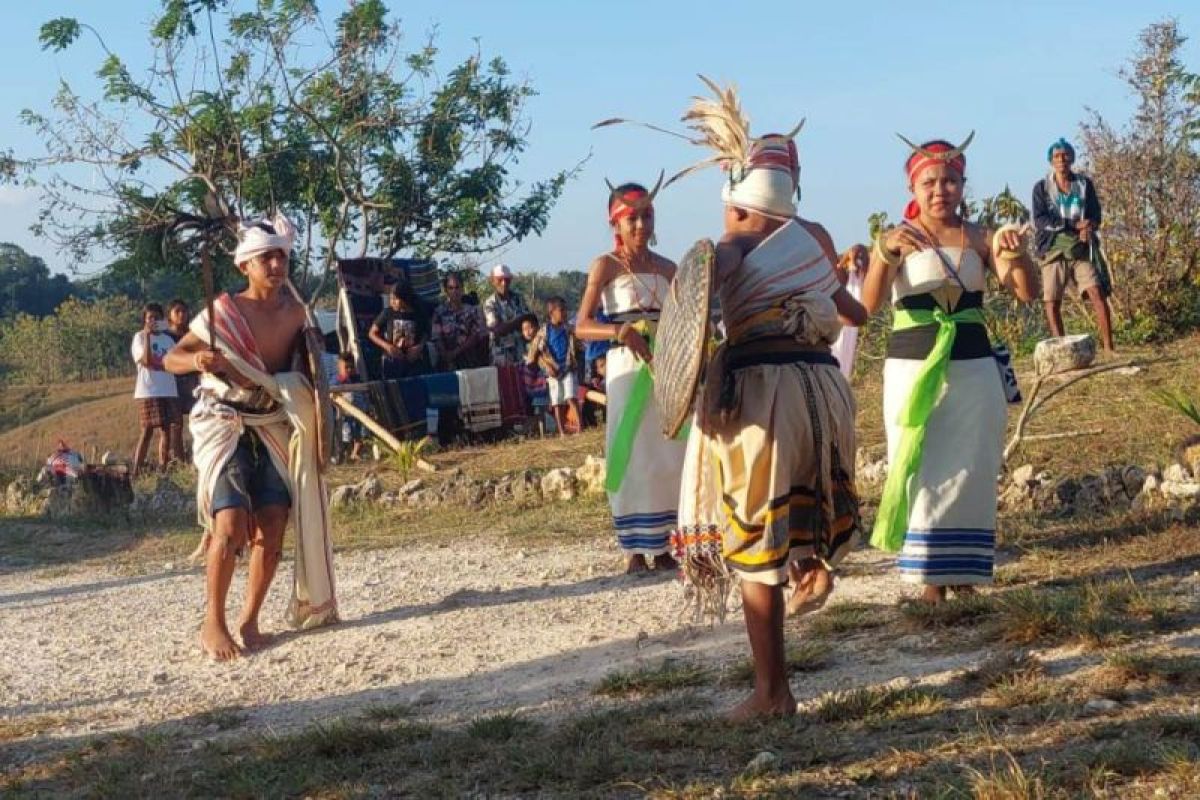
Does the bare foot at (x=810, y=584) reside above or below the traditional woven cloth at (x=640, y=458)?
below

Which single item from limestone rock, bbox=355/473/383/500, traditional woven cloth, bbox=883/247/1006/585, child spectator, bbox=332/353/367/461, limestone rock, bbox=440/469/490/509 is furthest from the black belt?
child spectator, bbox=332/353/367/461

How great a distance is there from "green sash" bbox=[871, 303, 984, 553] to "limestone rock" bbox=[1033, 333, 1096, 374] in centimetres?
377

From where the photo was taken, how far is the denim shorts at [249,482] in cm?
739

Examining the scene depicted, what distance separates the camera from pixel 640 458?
8.17 metres

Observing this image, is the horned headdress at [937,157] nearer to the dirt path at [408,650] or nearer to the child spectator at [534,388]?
the dirt path at [408,650]

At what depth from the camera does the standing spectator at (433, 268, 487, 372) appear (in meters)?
16.2

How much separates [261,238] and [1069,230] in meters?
7.73

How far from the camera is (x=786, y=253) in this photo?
5.18m

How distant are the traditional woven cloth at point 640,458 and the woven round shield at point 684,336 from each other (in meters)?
2.72

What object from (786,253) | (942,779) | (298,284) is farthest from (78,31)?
(942,779)

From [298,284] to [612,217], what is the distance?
1158 cm

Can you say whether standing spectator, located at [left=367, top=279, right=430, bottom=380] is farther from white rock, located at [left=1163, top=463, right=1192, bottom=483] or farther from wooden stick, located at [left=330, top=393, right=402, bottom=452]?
white rock, located at [left=1163, top=463, right=1192, bottom=483]

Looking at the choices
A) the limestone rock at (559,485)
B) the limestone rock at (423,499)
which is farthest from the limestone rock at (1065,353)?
the limestone rock at (423,499)

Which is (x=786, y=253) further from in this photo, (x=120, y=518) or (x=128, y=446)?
(x=128, y=446)
